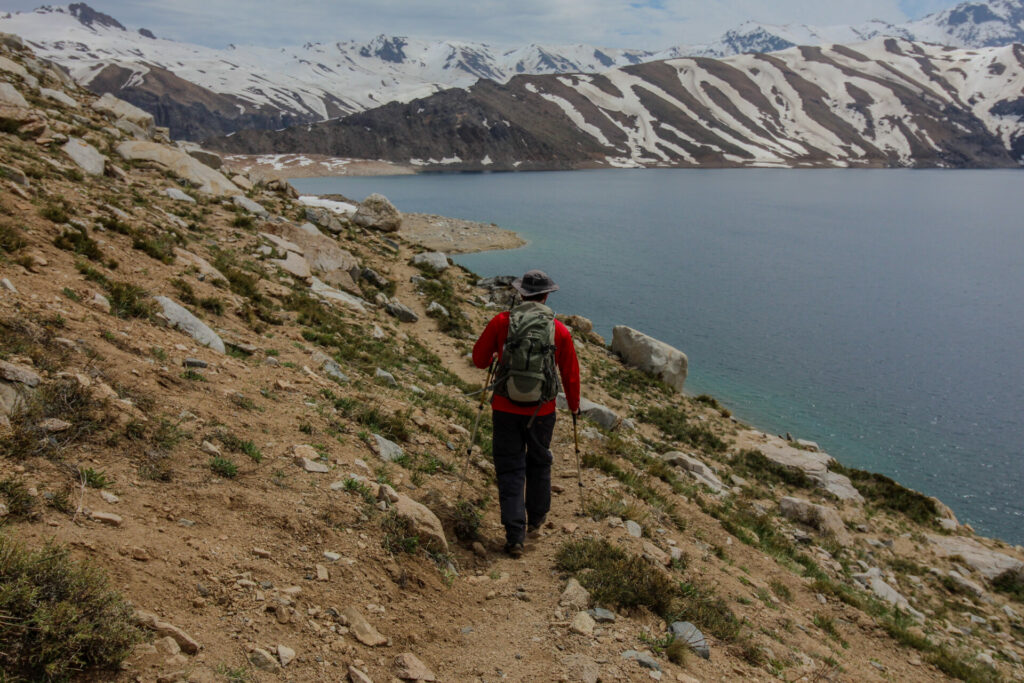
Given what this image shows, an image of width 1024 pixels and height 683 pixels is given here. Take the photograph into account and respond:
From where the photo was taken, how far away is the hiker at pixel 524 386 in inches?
255

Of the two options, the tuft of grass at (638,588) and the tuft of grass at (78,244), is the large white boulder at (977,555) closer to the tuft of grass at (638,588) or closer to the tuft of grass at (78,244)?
the tuft of grass at (638,588)

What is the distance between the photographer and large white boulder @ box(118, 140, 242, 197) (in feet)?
67.6

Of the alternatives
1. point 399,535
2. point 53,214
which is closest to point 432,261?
point 53,214

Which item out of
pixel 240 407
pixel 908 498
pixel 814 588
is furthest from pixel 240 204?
pixel 908 498

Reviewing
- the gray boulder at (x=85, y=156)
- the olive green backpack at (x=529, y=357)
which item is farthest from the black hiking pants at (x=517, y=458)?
the gray boulder at (x=85, y=156)

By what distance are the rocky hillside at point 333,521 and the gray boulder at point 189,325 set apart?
1.8 inches

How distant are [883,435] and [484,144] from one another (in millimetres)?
174141

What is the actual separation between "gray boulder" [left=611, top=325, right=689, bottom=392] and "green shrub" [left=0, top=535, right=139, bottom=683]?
799 inches

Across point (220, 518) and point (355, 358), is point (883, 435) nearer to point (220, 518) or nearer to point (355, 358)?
point (355, 358)

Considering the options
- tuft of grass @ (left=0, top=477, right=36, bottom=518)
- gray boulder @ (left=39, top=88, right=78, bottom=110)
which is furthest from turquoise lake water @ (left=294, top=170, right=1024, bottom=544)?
gray boulder @ (left=39, top=88, right=78, bottom=110)

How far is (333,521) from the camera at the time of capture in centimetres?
558

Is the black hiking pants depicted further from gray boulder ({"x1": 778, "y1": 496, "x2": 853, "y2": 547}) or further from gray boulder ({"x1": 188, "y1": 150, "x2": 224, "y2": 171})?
gray boulder ({"x1": 188, "y1": 150, "x2": 224, "y2": 171})

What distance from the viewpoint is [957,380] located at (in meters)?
26.2

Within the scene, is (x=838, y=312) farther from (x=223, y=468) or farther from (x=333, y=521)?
(x=223, y=468)
